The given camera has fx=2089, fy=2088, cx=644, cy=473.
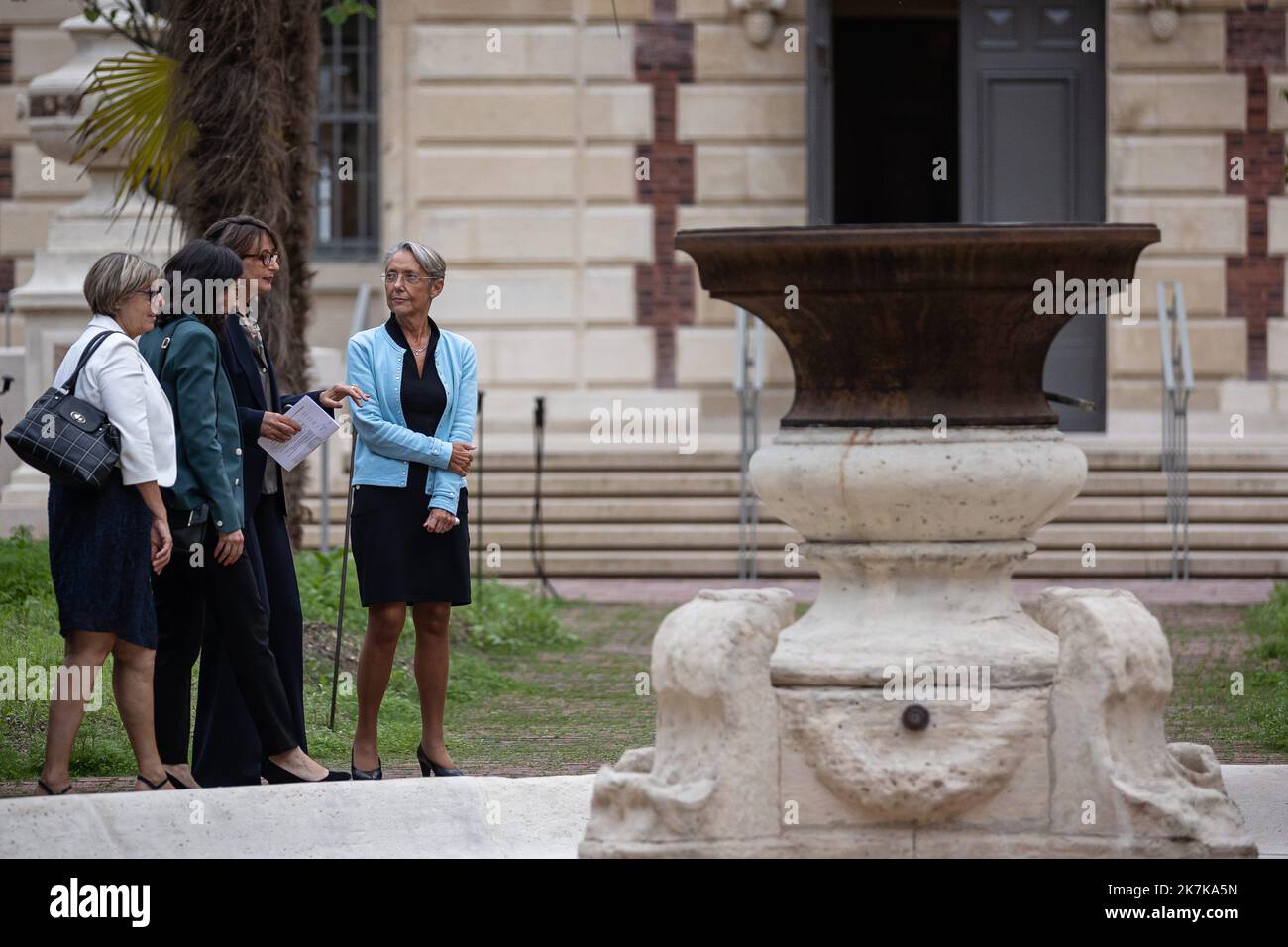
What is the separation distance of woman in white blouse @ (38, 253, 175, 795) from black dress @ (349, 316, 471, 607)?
0.78 m

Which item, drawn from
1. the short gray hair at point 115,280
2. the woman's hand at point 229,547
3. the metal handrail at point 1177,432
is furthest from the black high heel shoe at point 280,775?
the metal handrail at point 1177,432

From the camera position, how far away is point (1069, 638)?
5270 millimetres

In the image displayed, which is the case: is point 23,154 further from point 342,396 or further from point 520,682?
point 342,396

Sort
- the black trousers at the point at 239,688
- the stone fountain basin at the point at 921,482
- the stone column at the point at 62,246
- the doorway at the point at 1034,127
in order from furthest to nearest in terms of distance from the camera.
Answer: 1. the doorway at the point at 1034,127
2. the stone column at the point at 62,246
3. the black trousers at the point at 239,688
4. the stone fountain basin at the point at 921,482

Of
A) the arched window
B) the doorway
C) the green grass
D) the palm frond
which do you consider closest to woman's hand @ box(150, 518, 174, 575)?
the green grass

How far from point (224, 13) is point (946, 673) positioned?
21.7 feet

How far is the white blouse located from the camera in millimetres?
6172

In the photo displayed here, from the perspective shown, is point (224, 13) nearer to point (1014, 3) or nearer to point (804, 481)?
point (804, 481)

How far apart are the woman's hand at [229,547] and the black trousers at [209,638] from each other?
3 centimetres

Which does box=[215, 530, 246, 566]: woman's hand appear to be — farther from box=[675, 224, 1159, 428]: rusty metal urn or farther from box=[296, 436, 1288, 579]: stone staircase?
box=[296, 436, 1288, 579]: stone staircase

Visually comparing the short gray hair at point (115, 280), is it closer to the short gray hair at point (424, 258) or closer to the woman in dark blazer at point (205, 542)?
the woman in dark blazer at point (205, 542)

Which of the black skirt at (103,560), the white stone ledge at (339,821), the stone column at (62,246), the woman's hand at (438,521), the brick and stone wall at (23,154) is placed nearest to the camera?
the white stone ledge at (339,821)

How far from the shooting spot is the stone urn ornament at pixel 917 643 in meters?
5.20

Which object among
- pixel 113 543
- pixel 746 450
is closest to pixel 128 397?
pixel 113 543
